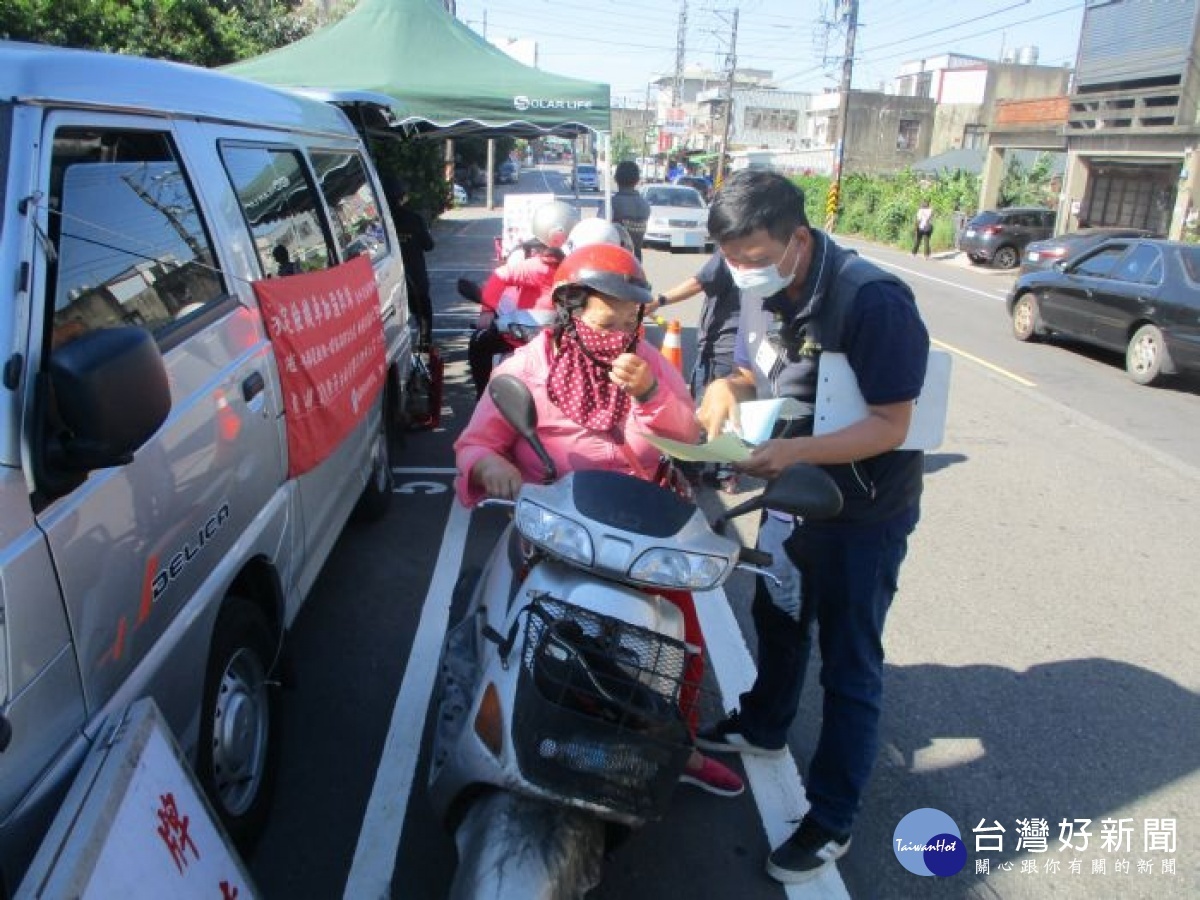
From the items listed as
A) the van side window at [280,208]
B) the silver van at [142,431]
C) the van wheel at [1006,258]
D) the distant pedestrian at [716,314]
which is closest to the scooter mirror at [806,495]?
the silver van at [142,431]

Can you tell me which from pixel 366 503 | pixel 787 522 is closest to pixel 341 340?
pixel 366 503

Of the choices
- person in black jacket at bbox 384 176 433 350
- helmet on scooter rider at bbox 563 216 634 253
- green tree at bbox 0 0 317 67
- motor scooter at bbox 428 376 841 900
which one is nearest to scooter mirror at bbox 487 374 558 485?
motor scooter at bbox 428 376 841 900

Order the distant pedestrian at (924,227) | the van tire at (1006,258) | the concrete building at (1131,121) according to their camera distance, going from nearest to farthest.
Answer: the concrete building at (1131,121)
the van tire at (1006,258)
the distant pedestrian at (924,227)

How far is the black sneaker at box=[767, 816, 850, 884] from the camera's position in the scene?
105 inches

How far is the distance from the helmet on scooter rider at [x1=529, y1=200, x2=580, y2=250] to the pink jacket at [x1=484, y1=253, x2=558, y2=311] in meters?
0.14

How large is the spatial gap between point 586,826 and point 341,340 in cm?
251

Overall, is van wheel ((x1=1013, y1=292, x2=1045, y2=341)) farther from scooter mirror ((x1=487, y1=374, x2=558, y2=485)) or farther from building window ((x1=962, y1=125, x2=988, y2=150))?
building window ((x1=962, y1=125, x2=988, y2=150))

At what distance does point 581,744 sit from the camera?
187cm

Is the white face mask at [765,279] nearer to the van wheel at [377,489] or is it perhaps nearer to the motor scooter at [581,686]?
the motor scooter at [581,686]

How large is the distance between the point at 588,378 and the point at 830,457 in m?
0.78

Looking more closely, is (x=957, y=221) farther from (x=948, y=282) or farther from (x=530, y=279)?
(x=530, y=279)

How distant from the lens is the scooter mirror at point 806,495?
1967 mm

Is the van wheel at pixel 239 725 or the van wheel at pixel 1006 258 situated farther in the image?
the van wheel at pixel 1006 258

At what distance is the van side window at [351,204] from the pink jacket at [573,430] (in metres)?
2.14
